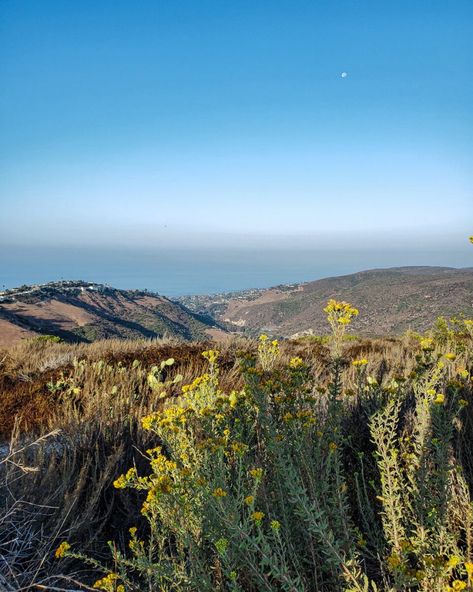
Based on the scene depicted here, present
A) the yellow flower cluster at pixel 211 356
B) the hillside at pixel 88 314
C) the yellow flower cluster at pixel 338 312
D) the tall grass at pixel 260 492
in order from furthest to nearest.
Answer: the hillside at pixel 88 314 → the yellow flower cluster at pixel 211 356 → the yellow flower cluster at pixel 338 312 → the tall grass at pixel 260 492

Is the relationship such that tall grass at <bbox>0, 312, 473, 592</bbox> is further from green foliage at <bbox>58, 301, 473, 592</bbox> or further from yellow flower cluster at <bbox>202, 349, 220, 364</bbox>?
yellow flower cluster at <bbox>202, 349, 220, 364</bbox>

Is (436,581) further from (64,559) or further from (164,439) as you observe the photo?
(64,559)

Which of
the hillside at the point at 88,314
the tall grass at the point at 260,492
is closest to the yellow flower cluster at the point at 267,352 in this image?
the tall grass at the point at 260,492

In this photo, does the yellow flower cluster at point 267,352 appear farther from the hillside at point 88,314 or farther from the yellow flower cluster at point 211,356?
the hillside at point 88,314

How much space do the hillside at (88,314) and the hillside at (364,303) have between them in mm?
16743

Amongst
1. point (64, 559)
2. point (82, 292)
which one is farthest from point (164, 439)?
point (82, 292)

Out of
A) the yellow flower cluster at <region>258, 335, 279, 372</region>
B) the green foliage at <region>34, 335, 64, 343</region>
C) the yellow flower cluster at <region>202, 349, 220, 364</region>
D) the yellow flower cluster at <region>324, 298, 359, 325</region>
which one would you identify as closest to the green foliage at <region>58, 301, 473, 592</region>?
the yellow flower cluster at <region>324, 298, 359, 325</region>

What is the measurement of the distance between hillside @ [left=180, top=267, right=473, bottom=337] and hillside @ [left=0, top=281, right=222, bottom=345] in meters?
16.7

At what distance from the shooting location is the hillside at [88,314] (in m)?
44.6

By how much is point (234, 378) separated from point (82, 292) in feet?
254

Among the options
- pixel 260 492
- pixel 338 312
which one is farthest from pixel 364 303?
pixel 260 492

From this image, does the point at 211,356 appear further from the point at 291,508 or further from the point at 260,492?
the point at 291,508

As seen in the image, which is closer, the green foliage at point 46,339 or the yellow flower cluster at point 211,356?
the yellow flower cluster at point 211,356

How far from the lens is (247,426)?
2.64m
